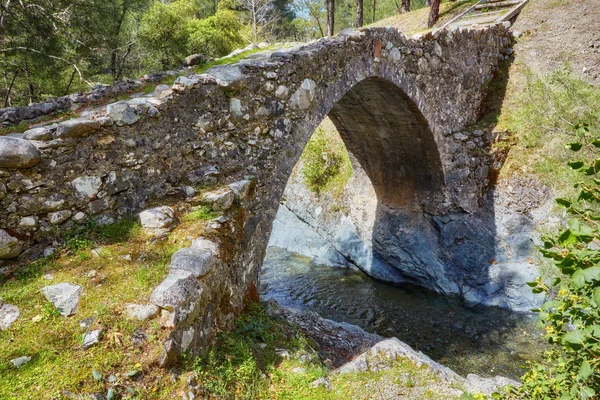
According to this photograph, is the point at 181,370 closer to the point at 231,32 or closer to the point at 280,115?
the point at 280,115

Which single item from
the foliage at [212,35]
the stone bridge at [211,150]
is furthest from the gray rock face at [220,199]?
the foliage at [212,35]

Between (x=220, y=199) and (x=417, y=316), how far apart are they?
673 cm

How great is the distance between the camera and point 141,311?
2895mm

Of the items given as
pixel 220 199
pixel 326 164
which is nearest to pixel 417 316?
pixel 326 164

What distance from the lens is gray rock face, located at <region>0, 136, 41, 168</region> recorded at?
2.99 m

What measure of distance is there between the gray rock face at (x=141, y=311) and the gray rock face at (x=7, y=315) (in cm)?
73

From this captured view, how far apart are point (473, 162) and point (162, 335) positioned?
9.25 meters

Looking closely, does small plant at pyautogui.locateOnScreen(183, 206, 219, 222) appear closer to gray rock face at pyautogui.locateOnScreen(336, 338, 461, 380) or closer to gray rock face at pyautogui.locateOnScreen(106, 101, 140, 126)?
gray rock face at pyautogui.locateOnScreen(106, 101, 140, 126)

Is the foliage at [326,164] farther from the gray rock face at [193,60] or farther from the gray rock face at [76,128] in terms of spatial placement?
the gray rock face at [76,128]

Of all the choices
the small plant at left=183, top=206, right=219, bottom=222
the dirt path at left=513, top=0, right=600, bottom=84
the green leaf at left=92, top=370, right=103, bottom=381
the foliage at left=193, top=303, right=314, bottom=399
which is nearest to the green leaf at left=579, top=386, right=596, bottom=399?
the foliage at left=193, top=303, right=314, bottom=399

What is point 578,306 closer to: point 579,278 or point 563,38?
point 579,278

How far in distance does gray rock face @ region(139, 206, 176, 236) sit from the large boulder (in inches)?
39.6

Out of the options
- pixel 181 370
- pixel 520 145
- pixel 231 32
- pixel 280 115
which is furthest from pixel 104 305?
pixel 231 32

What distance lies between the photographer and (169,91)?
13.3 feet
